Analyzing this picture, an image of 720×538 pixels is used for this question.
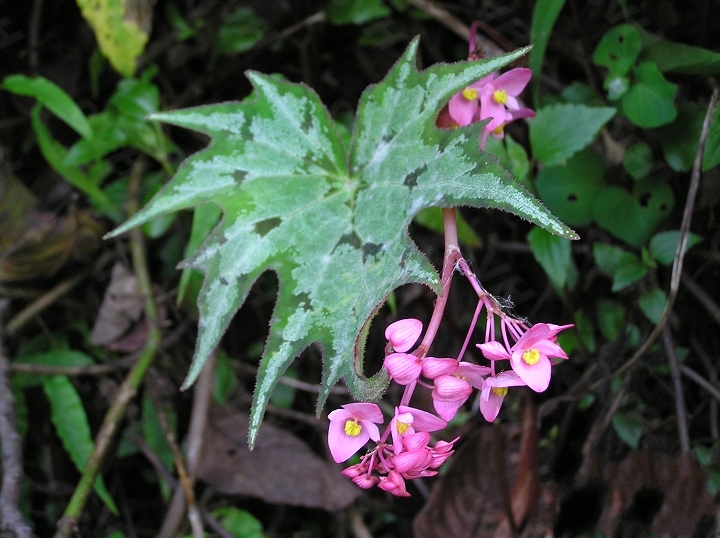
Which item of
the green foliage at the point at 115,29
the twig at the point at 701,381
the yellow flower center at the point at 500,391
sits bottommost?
the twig at the point at 701,381

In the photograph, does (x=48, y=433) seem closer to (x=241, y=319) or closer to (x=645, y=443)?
(x=241, y=319)

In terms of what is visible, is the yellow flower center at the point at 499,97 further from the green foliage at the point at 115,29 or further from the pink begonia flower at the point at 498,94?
the green foliage at the point at 115,29

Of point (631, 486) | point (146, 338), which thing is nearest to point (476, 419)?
point (631, 486)

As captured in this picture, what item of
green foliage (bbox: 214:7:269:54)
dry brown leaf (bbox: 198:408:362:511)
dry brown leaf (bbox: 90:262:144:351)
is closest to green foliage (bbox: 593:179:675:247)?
dry brown leaf (bbox: 198:408:362:511)

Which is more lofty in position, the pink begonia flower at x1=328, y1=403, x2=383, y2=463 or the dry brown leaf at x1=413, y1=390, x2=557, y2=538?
the pink begonia flower at x1=328, y1=403, x2=383, y2=463

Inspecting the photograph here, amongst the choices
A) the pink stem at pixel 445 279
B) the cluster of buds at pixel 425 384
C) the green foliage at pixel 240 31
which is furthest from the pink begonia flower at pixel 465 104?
the green foliage at pixel 240 31

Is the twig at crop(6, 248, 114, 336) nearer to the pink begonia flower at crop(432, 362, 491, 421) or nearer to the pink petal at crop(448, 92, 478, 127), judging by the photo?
the pink petal at crop(448, 92, 478, 127)

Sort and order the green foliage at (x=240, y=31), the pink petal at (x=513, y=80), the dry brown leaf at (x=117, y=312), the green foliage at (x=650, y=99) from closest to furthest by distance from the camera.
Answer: the pink petal at (x=513, y=80), the green foliage at (x=650, y=99), the dry brown leaf at (x=117, y=312), the green foliage at (x=240, y=31)
